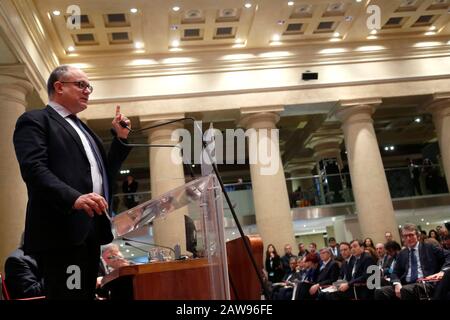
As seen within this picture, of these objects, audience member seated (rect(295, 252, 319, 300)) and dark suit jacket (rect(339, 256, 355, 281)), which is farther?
audience member seated (rect(295, 252, 319, 300))

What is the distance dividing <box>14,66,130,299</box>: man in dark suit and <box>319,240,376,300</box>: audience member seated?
20.4ft

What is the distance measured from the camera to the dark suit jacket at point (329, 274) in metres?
8.84

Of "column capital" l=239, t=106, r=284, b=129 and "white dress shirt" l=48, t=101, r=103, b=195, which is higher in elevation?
"column capital" l=239, t=106, r=284, b=129

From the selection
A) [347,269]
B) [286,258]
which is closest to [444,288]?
[347,269]

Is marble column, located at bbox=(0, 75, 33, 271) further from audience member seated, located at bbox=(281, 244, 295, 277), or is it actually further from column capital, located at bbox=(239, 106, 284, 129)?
column capital, located at bbox=(239, 106, 284, 129)

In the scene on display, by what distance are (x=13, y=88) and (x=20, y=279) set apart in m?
7.60

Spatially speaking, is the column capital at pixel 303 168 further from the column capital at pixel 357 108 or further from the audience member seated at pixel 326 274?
the audience member seated at pixel 326 274

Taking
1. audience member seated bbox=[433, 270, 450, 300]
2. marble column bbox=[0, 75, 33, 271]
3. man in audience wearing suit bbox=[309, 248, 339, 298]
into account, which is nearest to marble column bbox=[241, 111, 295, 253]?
man in audience wearing suit bbox=[309, 248, 339, 298]

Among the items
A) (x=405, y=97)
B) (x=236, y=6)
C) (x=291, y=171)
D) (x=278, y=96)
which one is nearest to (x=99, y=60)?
(x=236, y=6)

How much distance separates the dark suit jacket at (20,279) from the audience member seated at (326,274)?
5622mm

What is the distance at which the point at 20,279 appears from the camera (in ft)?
13.7

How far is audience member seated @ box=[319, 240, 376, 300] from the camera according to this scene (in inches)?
304

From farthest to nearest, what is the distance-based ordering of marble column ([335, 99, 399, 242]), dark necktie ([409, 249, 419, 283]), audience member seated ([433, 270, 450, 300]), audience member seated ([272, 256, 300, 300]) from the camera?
marble column ([335, 99, 399, 242]), audience member seated ([272, 256, 300, 300]), dark necktie ([409, 249, 419, 283]), audience member seated ([433, 270, 450, 300])

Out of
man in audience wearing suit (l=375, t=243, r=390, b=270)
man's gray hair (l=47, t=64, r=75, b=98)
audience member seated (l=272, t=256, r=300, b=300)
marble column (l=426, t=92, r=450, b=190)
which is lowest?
audience member seated (l=272, t=256, r=300, b=300)
